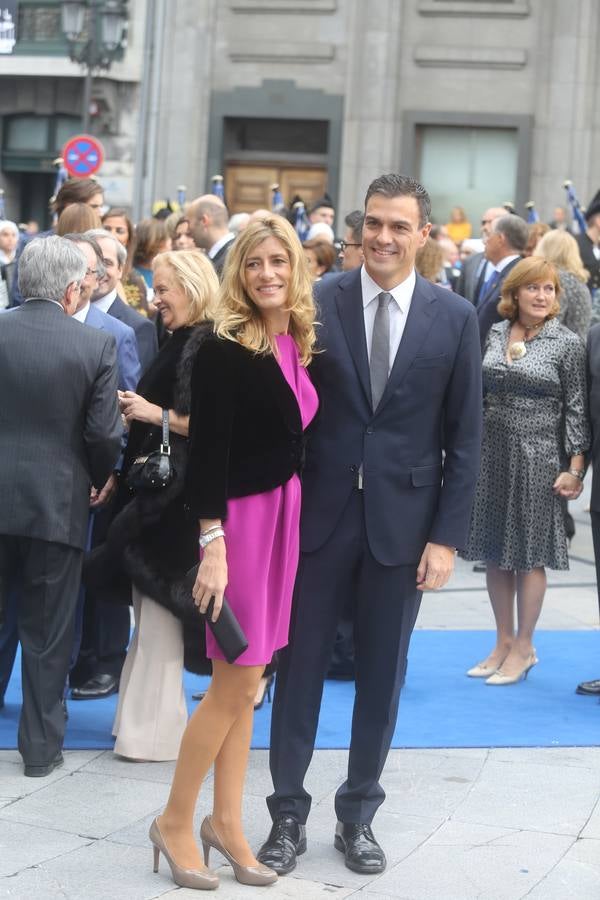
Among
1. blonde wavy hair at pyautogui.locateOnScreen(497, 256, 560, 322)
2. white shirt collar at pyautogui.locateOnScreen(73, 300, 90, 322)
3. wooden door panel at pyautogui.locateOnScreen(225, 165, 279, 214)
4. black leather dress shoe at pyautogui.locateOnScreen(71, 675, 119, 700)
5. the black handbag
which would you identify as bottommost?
black leather dress shoe at pyautogui.locateOnScreen(71, 675, 119, 700)

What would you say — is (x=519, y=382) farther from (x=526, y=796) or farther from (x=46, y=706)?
(x=46, y=706)

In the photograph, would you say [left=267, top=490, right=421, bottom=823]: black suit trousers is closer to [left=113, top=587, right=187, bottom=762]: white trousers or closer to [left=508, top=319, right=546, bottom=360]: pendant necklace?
[left=113, top=587, right=187, bottom=762]: white trousers

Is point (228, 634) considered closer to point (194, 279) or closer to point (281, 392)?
point (281, 392)

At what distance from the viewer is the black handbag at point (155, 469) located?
6.11 metres

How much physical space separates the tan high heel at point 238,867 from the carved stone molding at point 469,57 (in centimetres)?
2216

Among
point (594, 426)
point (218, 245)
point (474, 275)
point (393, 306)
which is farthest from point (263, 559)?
point (474, 275)

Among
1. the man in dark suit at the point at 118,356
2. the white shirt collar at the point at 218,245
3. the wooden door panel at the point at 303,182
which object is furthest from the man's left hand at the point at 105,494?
the wooden door panel at the point at 303,182

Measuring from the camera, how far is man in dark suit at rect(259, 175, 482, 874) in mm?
5168

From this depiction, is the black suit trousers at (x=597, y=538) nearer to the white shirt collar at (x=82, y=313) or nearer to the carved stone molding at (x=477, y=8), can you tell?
the white shirt collar at (x=82, y=313)

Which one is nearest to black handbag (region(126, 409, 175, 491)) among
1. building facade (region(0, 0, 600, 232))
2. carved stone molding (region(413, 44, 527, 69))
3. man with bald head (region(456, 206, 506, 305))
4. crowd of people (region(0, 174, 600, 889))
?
crowd of people (region(0, 174, 600, 889))

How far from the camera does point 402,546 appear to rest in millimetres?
5195

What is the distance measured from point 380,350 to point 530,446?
9.04 ft

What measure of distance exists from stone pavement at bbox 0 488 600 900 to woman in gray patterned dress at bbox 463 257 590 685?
1.28 m

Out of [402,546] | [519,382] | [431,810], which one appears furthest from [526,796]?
[519,382]
